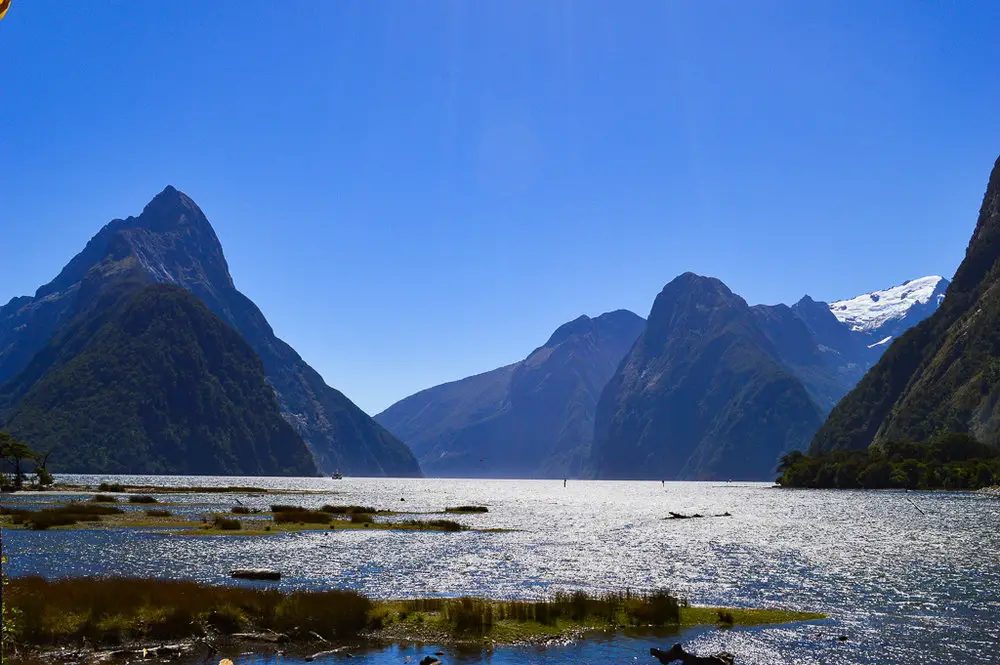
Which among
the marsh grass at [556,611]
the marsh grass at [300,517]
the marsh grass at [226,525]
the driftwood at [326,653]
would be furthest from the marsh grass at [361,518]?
the driftwood at [326,653]

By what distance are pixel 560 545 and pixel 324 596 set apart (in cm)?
5054

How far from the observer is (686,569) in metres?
65.5

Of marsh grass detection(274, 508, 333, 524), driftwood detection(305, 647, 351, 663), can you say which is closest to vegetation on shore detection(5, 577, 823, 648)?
driftwood detection(305, 647, 351, 663)

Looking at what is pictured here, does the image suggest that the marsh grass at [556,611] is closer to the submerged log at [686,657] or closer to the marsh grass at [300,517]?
the submerged log at [686,657]

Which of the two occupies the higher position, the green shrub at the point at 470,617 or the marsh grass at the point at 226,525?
the green shrub at the point at 470,617

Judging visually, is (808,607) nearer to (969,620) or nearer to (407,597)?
(969,620)

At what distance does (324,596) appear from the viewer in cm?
3875

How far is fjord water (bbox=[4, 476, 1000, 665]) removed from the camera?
1458 inches

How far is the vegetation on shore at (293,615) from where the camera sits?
33438mm

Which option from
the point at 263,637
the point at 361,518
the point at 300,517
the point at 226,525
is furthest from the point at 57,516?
the point at 263,637

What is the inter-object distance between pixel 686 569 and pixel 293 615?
3796 centimetres

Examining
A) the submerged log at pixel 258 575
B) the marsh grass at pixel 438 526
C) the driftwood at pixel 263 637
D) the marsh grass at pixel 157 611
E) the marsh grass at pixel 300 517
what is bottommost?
the marsh grass at pixel 438 526

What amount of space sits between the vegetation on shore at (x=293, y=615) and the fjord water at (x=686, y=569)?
113 inches

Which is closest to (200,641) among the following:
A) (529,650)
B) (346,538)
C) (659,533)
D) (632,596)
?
(529,650)
